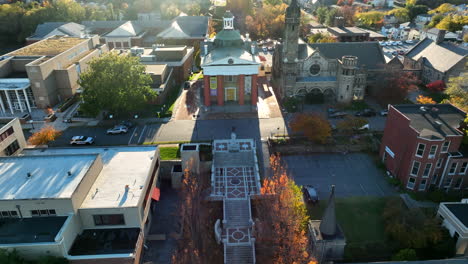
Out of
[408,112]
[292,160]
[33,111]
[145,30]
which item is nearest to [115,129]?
[33,111]

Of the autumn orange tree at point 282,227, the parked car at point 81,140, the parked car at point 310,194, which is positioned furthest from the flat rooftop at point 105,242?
the parked car at point 81,140

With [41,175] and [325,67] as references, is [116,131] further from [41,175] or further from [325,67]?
[325,67]

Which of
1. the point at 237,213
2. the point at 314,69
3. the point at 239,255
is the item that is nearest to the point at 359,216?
the point at 237,213

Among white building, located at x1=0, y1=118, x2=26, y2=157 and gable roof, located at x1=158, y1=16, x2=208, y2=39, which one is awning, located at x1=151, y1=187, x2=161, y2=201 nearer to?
white building, located at x1=0, y1=118, x2=26, y2=157

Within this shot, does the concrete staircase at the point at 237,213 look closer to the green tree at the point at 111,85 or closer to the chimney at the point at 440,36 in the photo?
the green tree at the point at 111,85

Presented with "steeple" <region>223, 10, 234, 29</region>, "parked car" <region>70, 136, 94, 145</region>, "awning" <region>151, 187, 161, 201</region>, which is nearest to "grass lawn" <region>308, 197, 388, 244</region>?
"awning" <region>151, 187, 161, 201</region>

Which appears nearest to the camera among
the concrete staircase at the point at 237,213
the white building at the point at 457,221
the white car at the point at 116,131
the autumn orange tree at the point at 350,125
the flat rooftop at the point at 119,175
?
the white building at the point at 457,221
